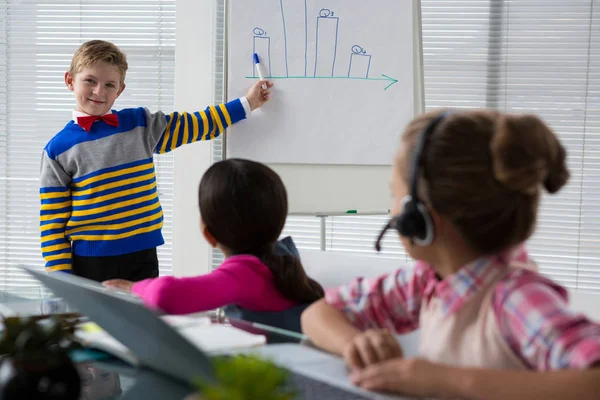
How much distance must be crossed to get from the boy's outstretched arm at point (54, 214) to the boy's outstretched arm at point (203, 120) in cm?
35

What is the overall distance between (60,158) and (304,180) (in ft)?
2.69

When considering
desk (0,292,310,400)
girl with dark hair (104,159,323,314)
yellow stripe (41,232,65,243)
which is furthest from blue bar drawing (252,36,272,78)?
desk (0,292,310,400)

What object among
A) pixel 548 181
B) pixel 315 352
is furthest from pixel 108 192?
pixel 548 181

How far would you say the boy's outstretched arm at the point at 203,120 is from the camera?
2297 mm

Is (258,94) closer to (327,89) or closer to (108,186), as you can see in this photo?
(327,89)

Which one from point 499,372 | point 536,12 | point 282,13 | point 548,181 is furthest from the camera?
point 536,12

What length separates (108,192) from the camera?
7.28 feet

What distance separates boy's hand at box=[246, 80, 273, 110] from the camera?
7.58 ft

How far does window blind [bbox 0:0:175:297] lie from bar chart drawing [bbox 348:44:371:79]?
3.68 ft

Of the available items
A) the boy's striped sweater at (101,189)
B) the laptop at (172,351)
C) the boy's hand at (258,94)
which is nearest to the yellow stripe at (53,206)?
the boy's striped sweater at (101,189)

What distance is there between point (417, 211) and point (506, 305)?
150 mm

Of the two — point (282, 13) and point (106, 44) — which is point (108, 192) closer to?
point (106, 44)

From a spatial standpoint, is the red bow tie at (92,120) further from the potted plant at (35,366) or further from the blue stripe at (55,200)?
the potted plant at (35,366)

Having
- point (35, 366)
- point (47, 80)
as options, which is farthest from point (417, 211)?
point (47, 80)
